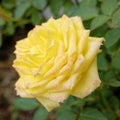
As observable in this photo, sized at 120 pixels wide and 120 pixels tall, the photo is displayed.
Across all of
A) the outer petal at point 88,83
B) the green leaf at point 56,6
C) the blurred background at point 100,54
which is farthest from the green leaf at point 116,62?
the green leaf at point 56,6

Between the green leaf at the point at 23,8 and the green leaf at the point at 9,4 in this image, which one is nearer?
the green leaf at the point at 23,8

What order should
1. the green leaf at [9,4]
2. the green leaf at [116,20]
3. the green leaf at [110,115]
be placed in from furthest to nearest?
the green leaf at [9,4] → the green leaf at [110,115] → the green leaf at [116,20]

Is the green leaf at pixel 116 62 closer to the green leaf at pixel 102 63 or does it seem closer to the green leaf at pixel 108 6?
the green leaf at pixel 102 63

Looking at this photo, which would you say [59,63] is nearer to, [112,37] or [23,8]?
[112,37]

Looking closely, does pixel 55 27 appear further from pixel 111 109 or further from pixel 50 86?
pixel 111 109

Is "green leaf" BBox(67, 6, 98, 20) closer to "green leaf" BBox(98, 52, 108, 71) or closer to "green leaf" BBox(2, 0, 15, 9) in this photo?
"green leaf" BBox(98, 52, 108, 71)

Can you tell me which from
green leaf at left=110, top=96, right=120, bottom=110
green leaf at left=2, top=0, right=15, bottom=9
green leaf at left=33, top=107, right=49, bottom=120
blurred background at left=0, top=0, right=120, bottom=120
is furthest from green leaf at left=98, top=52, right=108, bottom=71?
green leaf at left=2, top=0, right=15, bottom=9
